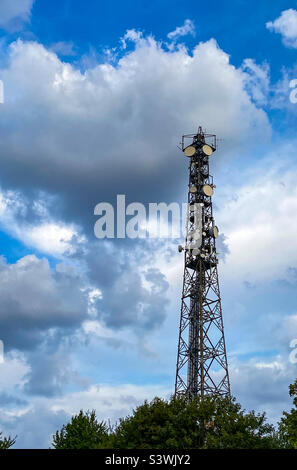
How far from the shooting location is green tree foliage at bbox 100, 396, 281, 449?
157 ft

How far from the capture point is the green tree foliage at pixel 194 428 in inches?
1885

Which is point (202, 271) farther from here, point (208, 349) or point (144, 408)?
point (144, 408)

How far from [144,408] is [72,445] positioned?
42.4ft

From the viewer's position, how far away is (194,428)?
163 feet

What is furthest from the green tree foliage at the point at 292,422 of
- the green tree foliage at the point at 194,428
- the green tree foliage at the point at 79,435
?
the green tree foliage at the point at 79,435

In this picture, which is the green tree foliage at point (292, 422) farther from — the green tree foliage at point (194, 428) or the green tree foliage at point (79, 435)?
the green tree foliage at point (79, 435)

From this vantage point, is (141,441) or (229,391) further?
(229,391)

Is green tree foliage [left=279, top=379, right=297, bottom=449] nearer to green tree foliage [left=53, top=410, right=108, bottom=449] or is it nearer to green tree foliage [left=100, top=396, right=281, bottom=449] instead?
green tree foliage [left=100, top=396, right=281, bottom=449]

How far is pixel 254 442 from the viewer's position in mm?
48469

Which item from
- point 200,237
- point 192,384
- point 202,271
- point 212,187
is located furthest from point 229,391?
point 212,187

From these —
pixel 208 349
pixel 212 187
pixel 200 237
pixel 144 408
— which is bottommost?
pixel 144 408

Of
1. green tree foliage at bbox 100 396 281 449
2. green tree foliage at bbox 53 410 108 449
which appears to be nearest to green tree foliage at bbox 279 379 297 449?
green tree foliage at bbox 100 396 281 449
